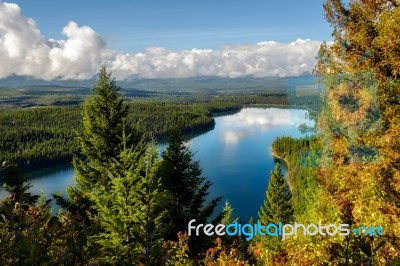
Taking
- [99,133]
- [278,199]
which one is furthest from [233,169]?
[99,133]

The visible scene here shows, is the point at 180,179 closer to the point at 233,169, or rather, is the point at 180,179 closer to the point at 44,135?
the point at 233,169

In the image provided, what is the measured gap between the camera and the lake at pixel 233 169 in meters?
77.2

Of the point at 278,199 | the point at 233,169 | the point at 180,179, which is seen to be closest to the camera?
the point at 180,179

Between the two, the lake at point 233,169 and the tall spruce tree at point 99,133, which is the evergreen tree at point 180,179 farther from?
the lake at point 233,169

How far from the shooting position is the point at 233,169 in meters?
102

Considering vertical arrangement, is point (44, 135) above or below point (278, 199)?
below

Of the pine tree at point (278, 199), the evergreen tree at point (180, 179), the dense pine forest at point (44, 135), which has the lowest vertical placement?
the dense pine forest at point (44, 135)

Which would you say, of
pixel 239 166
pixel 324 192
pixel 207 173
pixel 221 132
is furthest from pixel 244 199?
pixel 221 132

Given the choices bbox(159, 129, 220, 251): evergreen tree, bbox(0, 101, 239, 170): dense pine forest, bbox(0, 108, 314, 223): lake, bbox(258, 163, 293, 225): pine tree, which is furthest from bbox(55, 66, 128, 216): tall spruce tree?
bbox(0, 101, 239, 170): dense pine forest

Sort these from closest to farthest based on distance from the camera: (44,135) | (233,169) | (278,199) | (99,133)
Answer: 1. (99,133)
2. (278,199)
3. (233,169)
4. (44,135)

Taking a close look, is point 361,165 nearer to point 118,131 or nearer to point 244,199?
point 118,131

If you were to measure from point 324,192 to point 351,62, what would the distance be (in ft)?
12.5

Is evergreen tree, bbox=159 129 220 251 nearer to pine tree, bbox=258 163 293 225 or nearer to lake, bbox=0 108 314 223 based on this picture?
pine tree, bbox=258 163 293 225

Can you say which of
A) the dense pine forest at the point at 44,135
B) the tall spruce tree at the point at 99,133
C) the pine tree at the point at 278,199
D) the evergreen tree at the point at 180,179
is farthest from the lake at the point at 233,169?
the tall spruce tree at the point at 99,133
